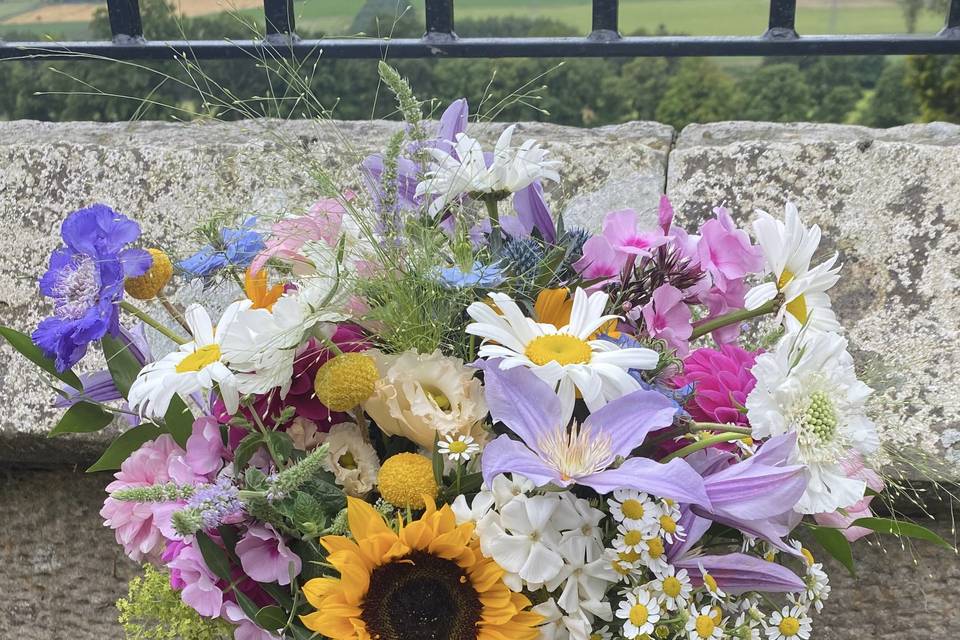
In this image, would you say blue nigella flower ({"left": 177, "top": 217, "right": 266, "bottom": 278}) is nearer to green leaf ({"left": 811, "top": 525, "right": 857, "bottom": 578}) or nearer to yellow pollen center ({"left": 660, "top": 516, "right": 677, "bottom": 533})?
yellow pollen center ({"left": 660, "top": 516, "right": 677, "bottom": 533})

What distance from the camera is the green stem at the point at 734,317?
33.2 inches

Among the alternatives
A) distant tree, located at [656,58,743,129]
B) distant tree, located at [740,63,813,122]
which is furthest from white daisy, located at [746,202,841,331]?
distant tree, located at [740,63,813,122]

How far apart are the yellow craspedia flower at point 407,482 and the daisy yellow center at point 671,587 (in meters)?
0.18

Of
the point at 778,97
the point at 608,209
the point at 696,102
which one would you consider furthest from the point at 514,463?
the point at 778,97

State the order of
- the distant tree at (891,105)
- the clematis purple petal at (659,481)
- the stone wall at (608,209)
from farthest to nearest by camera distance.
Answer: the distant tree at (891,105), the stone wall at (608,209), the clematis purple petal at (659,481)

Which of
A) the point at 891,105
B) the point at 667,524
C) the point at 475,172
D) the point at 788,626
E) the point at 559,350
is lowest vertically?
the point at 891,105

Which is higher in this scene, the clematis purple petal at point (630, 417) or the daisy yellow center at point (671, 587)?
the clematis purple petal at point (630, 417)

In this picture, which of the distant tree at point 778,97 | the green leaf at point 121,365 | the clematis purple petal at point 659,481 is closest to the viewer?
the clematis purple petal at point 659,481

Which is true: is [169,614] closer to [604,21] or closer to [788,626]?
[788,626]

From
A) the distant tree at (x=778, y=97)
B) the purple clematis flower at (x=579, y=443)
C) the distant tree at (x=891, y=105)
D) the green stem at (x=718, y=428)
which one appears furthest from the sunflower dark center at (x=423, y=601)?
the distant tree at (x=891, y=105)

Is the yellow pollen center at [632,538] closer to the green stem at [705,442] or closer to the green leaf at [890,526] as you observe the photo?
the green stem at [705,442]

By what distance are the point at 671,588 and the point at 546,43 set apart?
1.09 m

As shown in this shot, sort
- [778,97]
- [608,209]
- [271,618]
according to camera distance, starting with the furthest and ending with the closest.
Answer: [778,97], [608,209], [271,618]

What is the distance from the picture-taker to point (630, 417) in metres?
0.71
